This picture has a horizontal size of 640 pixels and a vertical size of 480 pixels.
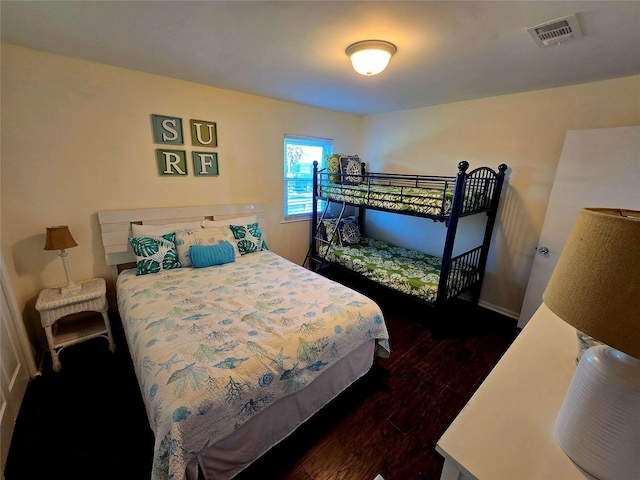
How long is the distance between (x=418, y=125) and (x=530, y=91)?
113 centimetres

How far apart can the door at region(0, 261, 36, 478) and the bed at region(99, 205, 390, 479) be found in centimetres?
61

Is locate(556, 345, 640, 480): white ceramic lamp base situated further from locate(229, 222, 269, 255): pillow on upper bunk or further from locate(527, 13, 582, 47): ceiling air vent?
locate(229, 222, 269, 255): pillow on upper bunk

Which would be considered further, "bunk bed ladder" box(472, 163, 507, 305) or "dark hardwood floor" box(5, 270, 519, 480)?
"bunk bed ladder" box(472, 163, 507, 305)

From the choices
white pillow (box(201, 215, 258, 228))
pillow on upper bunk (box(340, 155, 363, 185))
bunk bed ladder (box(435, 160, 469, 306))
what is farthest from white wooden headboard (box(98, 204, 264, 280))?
bunk bed ladder (box(435, 160, 469, 306))

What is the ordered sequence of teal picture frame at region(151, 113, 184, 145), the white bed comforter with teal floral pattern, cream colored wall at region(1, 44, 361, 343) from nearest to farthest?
the white bed comforter with teal floral pattern
cream colored wall at region(1, 44, 361, 343)
teal picture frame at region(151, 113, 184, 145)

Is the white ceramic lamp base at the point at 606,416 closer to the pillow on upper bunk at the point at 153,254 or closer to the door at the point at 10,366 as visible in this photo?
the door at the point at 10,366

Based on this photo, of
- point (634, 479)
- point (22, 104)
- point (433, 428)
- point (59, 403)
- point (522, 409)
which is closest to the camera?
point (634, 479)

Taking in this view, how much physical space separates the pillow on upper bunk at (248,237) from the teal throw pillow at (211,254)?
0.76 feet

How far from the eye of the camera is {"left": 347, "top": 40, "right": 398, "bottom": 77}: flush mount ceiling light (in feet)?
5.39

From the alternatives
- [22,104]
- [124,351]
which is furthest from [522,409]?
[22,104]

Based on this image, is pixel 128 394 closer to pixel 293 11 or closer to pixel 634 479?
pixel 634 479

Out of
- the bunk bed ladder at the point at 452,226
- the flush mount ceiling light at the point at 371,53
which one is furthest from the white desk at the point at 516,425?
the flush mount ceiling light at the point at 371,53

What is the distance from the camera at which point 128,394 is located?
188 centimetres

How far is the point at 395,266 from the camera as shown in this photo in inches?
118
